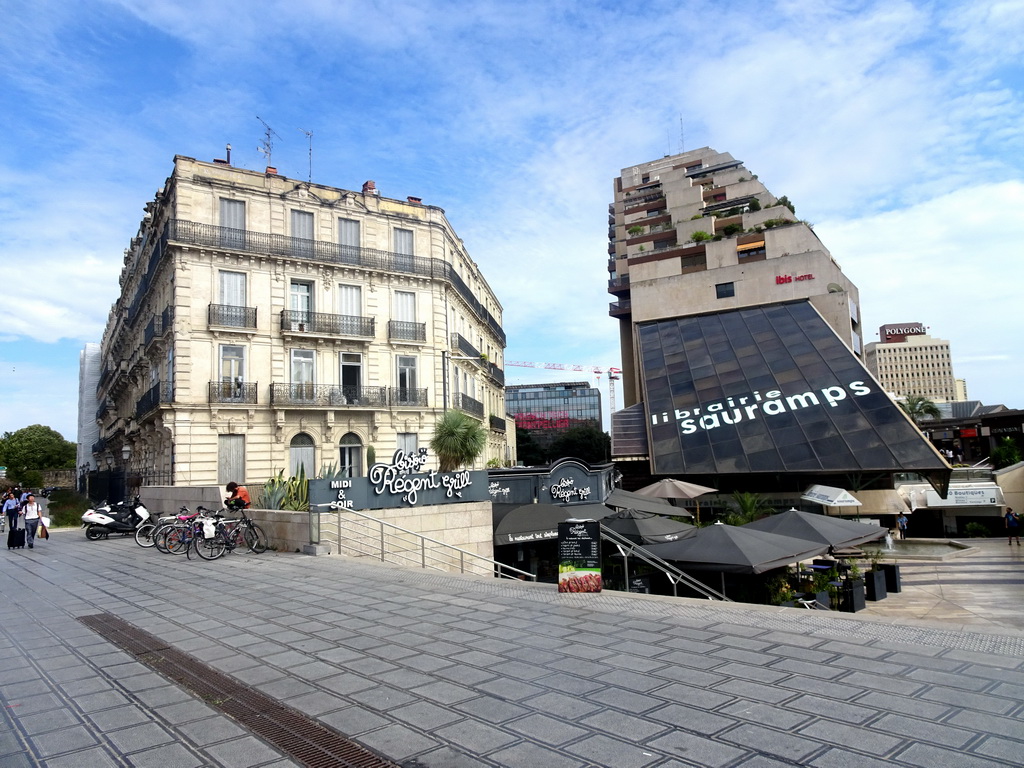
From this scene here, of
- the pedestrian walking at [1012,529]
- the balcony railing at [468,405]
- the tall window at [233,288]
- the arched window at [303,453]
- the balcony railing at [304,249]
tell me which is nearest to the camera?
the pedestrian walking at [1012,529]

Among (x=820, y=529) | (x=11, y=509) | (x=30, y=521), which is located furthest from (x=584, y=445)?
(x=30, y=521)

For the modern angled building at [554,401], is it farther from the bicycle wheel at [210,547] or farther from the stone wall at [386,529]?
the bicycle wheel at [210,547]

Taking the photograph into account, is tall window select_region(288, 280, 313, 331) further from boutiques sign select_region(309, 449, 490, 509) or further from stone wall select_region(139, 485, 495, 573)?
boutiques sign select_region(309, 449, 490, 509)

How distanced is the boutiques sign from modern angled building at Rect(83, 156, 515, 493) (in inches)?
360

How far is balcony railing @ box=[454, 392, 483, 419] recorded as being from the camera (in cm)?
3125

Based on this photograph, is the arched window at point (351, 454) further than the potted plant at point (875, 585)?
Yes

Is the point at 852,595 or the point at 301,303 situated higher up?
the point at 301,303

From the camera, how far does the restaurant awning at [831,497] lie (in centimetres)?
2093

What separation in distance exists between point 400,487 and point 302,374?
1286 cm

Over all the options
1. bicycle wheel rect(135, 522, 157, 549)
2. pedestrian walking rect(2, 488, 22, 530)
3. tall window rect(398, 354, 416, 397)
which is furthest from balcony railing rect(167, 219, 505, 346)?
bicycle wheel rect(135, 522, 157, 549)

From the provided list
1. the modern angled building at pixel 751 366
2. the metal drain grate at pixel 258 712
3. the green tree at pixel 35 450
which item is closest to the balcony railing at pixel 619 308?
the modern angled building at pixel 751 366

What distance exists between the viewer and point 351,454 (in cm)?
2730

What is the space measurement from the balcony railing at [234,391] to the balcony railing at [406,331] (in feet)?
19.9

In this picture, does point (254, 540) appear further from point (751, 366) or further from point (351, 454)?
point (751, 366)
